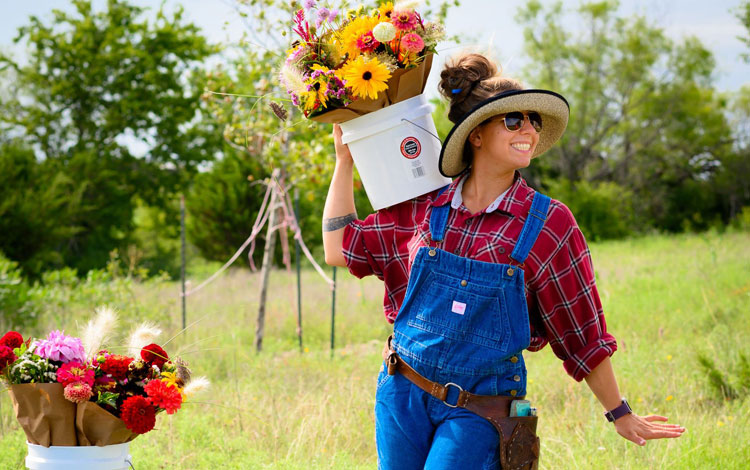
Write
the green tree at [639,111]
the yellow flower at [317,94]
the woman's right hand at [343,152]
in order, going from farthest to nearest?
Result: the green tree at [639,111] → the woman's right hand at [343,152] → the yellow flower at [317,94]

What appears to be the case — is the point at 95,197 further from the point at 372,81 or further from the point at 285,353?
the point at 372,81

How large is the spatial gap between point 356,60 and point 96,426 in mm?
1404

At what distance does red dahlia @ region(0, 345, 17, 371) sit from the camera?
2346 mm

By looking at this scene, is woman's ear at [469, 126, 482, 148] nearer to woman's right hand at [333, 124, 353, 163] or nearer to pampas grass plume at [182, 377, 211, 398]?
woman's right hand at [333, 124, 353, 163]

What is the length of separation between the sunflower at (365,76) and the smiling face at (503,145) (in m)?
0.35

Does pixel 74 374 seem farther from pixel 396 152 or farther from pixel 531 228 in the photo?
pixel 531 228

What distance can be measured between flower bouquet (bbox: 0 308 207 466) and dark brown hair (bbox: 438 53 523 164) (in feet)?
4.11

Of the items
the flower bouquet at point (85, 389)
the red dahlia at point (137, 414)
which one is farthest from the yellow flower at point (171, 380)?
the red dahlia at point (137, 414)

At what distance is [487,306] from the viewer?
213 centimetres

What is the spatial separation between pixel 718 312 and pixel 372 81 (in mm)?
6004

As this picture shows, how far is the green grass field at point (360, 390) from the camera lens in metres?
3.86

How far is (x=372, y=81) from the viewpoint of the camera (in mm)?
2297

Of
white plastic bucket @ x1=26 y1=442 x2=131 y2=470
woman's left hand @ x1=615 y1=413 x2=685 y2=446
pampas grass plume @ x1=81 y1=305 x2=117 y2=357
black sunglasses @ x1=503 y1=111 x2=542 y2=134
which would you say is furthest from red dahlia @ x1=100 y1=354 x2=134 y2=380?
woman's left hand @ x1=615 y1=413 x2=685 y2=446

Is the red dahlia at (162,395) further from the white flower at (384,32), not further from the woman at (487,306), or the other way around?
the white flower at (384,32)
